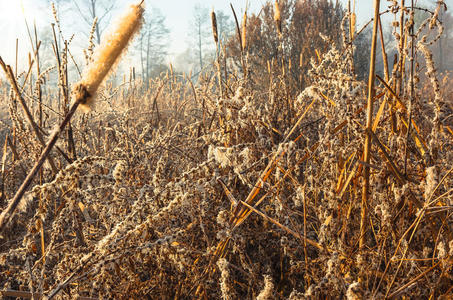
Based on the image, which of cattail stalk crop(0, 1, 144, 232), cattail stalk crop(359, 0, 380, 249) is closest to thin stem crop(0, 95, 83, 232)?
cattail stalk crop(0, 1, 144, 232)

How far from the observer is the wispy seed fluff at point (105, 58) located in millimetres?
372

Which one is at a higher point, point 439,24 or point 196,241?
point 439,24

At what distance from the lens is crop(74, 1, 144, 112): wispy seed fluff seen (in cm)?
37

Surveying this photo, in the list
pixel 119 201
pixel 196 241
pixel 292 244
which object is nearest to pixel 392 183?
pixel 292 244

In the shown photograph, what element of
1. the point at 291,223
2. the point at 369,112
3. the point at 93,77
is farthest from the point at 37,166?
the point at 291,223

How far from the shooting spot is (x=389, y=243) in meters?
0.96

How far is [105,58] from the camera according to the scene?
376mm

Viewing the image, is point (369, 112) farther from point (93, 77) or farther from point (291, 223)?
point (93, 77)

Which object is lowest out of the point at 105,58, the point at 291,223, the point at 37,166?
the point at 291,223

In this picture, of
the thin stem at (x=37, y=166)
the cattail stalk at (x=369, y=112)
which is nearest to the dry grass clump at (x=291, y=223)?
the cattail stalk at (x=369, y=112)

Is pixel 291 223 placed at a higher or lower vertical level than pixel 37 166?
lower

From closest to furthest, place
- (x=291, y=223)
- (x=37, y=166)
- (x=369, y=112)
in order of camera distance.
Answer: (x=37, y=166) → (x=369, y=112) → (x=291, y=223)

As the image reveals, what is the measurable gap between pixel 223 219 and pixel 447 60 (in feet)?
132

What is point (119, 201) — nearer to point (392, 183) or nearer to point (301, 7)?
point (392, 183)
